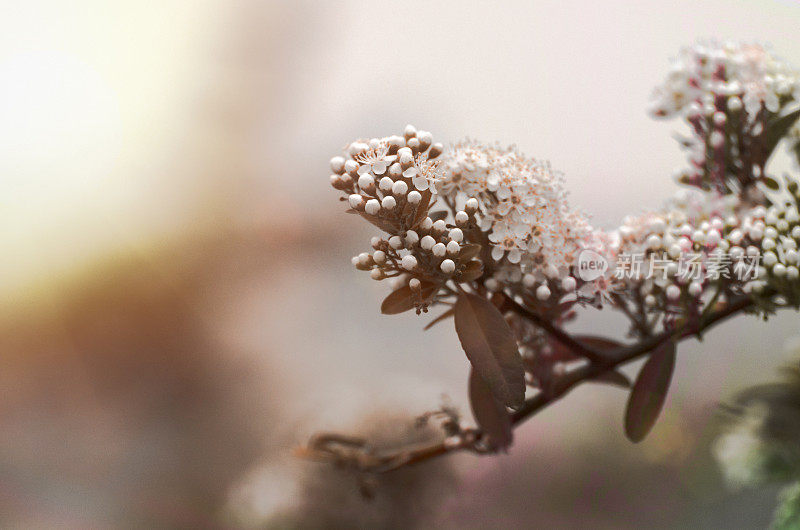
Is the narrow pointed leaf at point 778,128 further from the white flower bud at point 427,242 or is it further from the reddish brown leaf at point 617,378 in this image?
the white flower bud at point 427,242

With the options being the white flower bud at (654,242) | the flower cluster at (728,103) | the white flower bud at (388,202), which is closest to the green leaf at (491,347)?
the white flower bud at (388,202)

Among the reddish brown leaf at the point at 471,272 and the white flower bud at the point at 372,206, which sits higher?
the white flower bud at the point at 372,206

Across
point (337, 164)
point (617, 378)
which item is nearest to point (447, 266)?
point (337, 164)

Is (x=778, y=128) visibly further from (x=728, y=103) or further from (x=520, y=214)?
(x=520, y=214)

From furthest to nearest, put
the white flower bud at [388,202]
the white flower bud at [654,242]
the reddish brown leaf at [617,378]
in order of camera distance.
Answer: the reddish brown leaf at [617,378]
the white flower bud at [654,242]
the white flower bud at [388,202]

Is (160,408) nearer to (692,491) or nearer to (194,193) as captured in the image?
(194,193)

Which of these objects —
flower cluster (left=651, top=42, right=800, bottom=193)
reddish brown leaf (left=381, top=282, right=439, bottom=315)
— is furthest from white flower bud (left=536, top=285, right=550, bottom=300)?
flower cluster (left=651, top=42, right=800, bottom=193)
